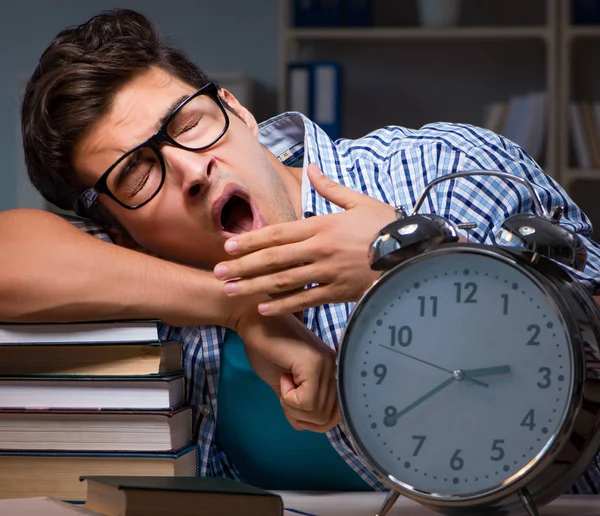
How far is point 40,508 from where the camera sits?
0.82 m

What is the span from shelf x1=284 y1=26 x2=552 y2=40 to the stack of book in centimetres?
277

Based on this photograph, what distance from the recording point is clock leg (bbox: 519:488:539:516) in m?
0.72

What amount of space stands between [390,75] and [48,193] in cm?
259

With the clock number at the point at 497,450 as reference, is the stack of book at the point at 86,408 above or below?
below

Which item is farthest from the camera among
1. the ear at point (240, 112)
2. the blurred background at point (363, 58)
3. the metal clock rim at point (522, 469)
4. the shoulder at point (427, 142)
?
the blurred background at point (363, 58)

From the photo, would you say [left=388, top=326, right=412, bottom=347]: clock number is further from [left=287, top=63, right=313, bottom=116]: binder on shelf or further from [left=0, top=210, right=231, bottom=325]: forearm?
[left=287, top=63, right=313, bottom=116]: binder on shelf

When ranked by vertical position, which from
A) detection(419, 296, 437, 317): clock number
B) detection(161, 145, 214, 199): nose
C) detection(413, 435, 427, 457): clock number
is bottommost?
detection(413, 435, 427, 457): clock number

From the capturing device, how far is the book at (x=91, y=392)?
37.7 inches

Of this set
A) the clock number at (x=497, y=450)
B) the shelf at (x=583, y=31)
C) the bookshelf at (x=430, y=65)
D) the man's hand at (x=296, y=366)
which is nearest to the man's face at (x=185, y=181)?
the man's hand at (x=296, y=366)

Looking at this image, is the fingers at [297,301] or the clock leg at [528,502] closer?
the clock leg at [528,502]

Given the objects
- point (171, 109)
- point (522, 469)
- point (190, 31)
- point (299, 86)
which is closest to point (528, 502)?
point (522, 469)

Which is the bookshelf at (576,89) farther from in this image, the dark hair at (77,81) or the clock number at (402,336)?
the clock number at (402,336)

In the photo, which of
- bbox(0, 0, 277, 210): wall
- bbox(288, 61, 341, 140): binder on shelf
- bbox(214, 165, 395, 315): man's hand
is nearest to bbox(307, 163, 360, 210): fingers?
bbox(214, 165, 395, 315): man's hand

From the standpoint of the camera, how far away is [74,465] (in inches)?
38.4
